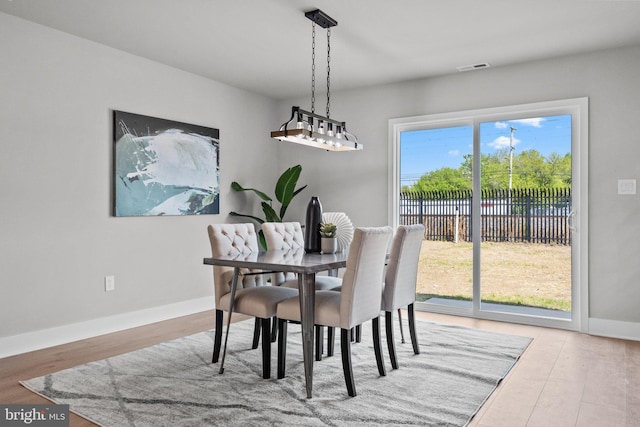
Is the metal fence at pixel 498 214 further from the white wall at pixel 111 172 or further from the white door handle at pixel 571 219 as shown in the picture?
the white wall at pixel 111 172

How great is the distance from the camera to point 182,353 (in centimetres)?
336

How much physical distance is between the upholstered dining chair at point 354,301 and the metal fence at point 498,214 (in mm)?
2129

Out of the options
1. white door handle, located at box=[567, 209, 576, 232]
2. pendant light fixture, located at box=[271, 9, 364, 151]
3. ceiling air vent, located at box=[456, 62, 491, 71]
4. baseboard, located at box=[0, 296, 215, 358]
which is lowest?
baseboard, located at box=[0, 296, 215, 358]

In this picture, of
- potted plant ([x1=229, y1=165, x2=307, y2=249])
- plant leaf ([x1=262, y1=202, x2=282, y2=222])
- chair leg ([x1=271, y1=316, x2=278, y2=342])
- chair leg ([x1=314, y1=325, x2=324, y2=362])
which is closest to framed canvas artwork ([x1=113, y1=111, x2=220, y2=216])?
potted plant ([x1=229, y1=165, x2=307, y2=249])

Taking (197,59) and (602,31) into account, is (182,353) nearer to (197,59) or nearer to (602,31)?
(197,59)

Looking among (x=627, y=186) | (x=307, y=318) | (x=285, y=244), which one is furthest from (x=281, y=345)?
(x=627, y=186)

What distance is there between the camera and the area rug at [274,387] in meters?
2.33

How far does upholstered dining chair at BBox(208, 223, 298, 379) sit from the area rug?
0.24 metres

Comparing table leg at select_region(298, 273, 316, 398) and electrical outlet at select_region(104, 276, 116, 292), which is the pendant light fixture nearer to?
table leg at select_region(298, 273, 316, 398)

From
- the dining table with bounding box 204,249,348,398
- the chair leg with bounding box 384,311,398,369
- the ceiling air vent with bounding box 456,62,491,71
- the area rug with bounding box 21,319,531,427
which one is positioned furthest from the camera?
the ceiling air vent with bounding box 456,62,491,71

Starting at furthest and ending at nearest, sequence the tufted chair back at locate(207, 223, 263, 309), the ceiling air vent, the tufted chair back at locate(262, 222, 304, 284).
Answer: the ceiling air vent < the tufted chair back at locate(262, 222, 304, 284) < the tufted chair back at locate(207, 223, 263, 309)

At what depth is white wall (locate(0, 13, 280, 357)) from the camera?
3398 mm

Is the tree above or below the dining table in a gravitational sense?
above

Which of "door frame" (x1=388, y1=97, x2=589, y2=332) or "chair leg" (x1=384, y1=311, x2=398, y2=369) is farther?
"door frame" (x1=388, y1=97, x2=589, y2=332)
